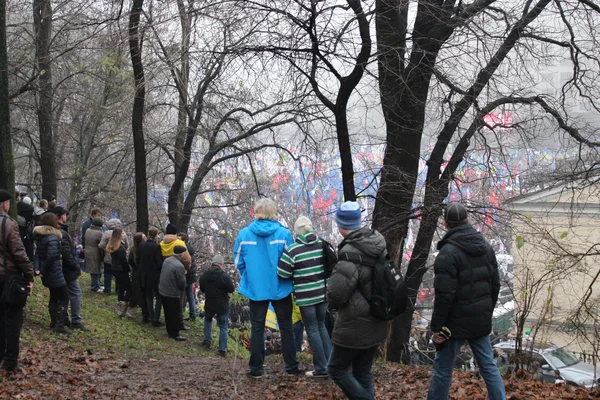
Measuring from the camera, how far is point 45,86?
60.1 ft

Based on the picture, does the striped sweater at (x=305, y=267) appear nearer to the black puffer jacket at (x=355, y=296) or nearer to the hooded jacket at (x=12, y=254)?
the black puffer jacket at (x=355, y=296)

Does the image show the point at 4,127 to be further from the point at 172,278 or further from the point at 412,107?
the point at 412,107

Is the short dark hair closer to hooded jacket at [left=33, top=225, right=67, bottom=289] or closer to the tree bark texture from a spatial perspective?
hooded jacket at [left=33, top=225, right=67, bottom=289]

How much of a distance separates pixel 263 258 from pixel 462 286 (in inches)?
103

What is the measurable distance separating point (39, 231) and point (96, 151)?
21.2 metres

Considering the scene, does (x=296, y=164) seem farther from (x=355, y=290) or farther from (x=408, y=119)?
(x=355, y=290)

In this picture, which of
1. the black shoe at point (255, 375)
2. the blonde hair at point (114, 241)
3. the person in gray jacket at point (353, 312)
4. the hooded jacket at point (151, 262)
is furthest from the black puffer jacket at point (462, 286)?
the blonde hair at point (114, 241)

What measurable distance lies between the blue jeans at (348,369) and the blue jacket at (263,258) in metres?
1.98

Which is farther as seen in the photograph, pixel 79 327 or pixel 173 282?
pixel 173 282

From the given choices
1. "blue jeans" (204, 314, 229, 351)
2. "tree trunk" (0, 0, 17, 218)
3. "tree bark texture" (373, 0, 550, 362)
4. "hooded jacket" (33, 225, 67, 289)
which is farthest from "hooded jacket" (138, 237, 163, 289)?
"tree bark texture" (373, 0, 550, 362)

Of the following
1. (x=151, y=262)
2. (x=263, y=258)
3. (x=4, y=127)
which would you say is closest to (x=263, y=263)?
(x=263, y=258)

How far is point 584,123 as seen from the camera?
12320 mm

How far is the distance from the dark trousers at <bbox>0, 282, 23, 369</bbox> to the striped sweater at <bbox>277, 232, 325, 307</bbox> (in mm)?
2746

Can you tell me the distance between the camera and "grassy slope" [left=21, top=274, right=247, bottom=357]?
34.9 feet
